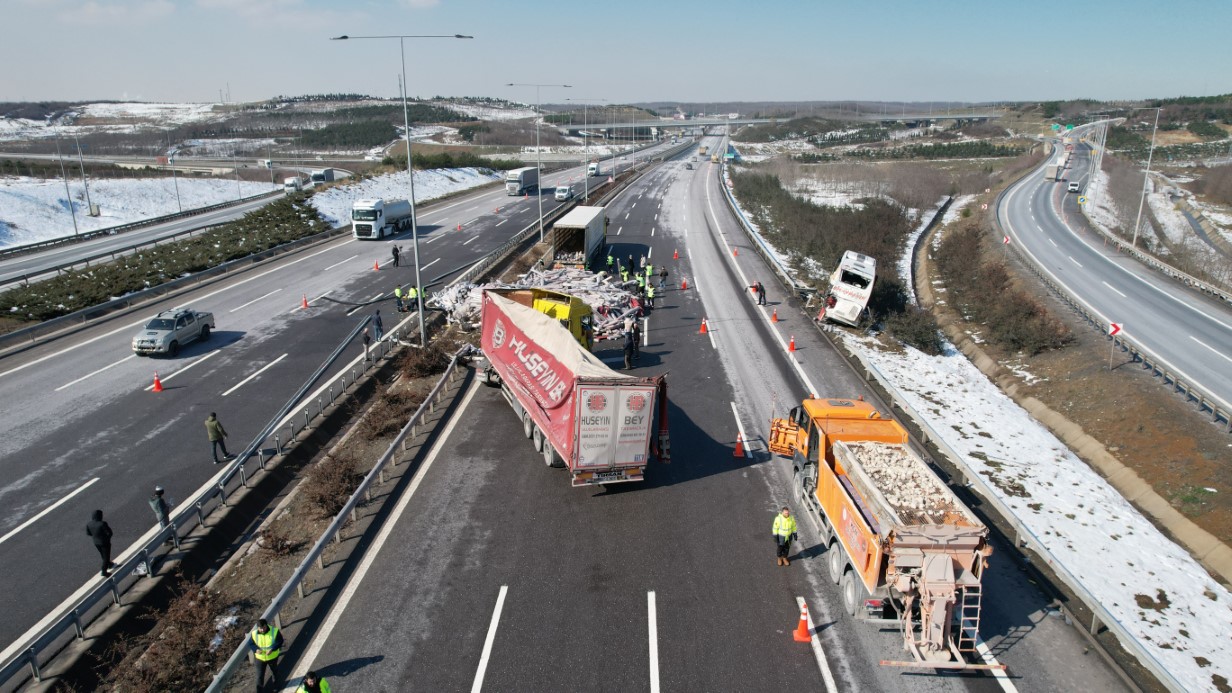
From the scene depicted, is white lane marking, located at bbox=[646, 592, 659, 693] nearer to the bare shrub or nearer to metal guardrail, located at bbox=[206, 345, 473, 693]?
metal guardrail, located at bbox=[206, 345, 473, 693]

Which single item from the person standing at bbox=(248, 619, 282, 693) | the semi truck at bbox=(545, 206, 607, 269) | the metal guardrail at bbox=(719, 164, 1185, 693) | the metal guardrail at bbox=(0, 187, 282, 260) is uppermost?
the semi truck at bbox=(545, 206, 607, 269)

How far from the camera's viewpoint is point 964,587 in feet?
37.1

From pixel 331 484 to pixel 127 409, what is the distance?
34.5ft

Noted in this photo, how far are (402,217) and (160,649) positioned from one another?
4884cm

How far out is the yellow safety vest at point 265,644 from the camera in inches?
418

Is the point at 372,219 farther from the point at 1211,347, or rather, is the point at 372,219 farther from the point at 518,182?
the point at 1211,347

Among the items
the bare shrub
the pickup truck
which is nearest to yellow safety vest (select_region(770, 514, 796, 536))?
the bare shrub

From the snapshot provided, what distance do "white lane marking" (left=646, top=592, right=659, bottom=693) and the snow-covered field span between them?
800 cm

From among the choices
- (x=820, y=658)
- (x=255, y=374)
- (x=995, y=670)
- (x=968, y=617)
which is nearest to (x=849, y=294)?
(x=968, y=617)

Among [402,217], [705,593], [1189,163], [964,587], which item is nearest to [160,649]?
[705,593]

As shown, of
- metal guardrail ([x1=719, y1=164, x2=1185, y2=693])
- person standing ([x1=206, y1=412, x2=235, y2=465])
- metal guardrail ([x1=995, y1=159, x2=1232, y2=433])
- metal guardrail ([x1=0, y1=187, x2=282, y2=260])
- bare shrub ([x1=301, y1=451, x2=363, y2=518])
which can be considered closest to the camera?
metal guardrail ([x1=719, y1=164, x2=1185, y2=693])

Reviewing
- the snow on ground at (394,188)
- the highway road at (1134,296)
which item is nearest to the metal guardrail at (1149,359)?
the highway road at (1134,296)

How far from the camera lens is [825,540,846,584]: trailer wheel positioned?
13.6 metres

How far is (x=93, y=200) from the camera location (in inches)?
2847
